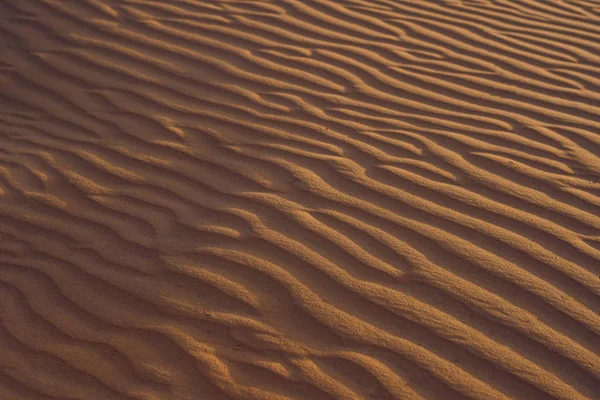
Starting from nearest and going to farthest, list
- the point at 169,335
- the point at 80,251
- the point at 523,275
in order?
the point at 169,335 < the point at 523,275 < the point at 80,251

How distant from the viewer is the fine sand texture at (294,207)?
237cm

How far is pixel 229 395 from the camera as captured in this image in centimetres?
228

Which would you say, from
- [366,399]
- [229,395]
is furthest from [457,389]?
[229,395]

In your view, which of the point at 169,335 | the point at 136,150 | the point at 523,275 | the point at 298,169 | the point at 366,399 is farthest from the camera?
the point at 136,150

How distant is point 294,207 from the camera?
2971mm

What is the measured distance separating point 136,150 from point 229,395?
1554 millimetres

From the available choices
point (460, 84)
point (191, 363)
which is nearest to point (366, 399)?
point (191, 363)

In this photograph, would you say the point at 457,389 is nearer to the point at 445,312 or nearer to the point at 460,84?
the point at 445,312

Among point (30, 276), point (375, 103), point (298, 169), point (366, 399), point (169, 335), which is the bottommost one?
point (366, 399)

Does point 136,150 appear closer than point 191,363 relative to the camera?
No

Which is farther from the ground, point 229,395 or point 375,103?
point 375,103

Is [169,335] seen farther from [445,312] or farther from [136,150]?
[136,150]

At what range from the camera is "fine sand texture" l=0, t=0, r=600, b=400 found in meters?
2.37

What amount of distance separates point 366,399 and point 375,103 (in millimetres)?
1961
